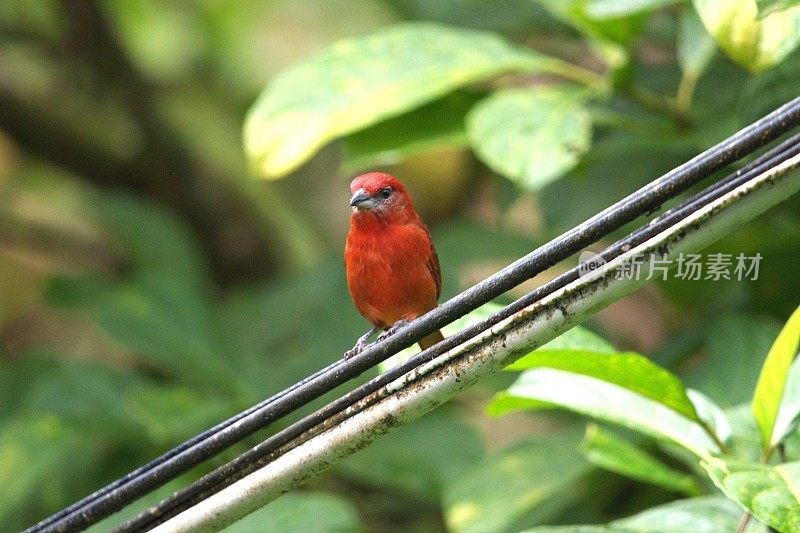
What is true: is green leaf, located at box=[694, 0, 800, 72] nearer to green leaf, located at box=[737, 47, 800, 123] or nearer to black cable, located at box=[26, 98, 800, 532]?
green leaf, located at box=[737, 47, 800, 123]

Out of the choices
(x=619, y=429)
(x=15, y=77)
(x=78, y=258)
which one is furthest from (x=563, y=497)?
(x=15, y=77)

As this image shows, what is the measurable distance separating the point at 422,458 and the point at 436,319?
1998mm

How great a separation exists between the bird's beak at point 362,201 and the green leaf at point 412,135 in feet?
0.63

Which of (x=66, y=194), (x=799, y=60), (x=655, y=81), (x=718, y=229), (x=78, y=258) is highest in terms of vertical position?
(x=66, y=194)

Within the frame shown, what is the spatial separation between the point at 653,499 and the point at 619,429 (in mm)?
349

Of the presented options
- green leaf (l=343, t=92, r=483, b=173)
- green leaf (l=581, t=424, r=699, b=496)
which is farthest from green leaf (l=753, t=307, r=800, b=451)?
green leaf (l=343, t=92, r=483, b=173)

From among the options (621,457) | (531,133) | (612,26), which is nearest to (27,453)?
(531,133)

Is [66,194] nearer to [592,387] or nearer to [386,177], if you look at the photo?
[386,177]

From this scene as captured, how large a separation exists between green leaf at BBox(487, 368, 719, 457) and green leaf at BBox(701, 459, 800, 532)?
224mm

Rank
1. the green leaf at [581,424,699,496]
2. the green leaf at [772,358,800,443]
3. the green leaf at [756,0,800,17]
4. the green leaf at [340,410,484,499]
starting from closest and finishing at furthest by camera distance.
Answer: the green leaf at [756,0,800,17] < the green leaf at [772,358,800,443] < the green leaf at [581,424,699,496] < the green leaf at [340,410,484,499]

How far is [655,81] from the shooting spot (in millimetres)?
3484

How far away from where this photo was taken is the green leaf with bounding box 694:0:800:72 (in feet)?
7.58

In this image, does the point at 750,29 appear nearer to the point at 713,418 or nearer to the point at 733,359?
the point at 713,418

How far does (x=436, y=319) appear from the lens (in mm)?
1637
